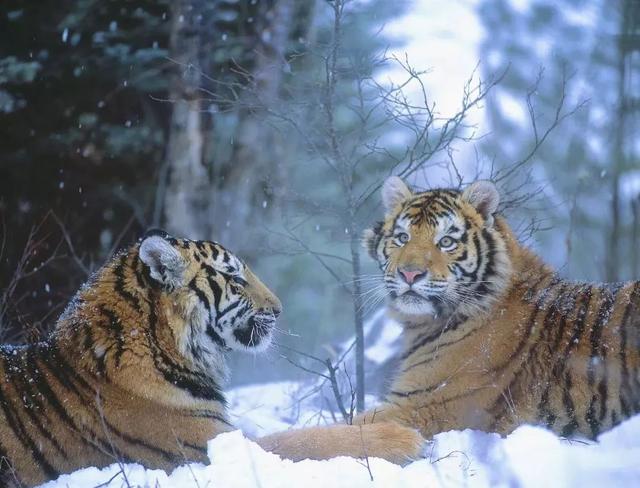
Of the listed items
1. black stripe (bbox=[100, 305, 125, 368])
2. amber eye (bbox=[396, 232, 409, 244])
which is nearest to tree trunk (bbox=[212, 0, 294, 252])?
amber eye (bbox=[396, 232, 409, 244])

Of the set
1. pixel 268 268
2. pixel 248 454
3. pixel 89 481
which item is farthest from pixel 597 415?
pixel 268 268

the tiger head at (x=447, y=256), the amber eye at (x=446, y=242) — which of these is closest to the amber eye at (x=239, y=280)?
the tiger head at (x=447, y=256)

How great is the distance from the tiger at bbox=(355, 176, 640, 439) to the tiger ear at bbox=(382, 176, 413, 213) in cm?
9

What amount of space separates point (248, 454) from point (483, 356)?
66.0 inches

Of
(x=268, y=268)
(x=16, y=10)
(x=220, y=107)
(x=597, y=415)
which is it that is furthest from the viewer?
(x=268, y=268)

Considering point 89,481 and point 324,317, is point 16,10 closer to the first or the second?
point 89,481

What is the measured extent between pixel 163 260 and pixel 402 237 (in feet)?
5.66

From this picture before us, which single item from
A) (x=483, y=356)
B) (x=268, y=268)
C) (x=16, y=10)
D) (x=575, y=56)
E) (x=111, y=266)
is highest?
(x=575, y=56)

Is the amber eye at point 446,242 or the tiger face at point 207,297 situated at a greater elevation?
the amber eye at point 446,242

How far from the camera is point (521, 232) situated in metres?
6.55

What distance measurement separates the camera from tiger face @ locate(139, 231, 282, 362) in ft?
14.3

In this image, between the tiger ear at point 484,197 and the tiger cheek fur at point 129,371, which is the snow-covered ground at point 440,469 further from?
the tiger ear at point 484,197

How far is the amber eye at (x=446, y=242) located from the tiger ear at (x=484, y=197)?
0.91ft

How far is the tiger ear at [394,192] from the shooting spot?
566cm
